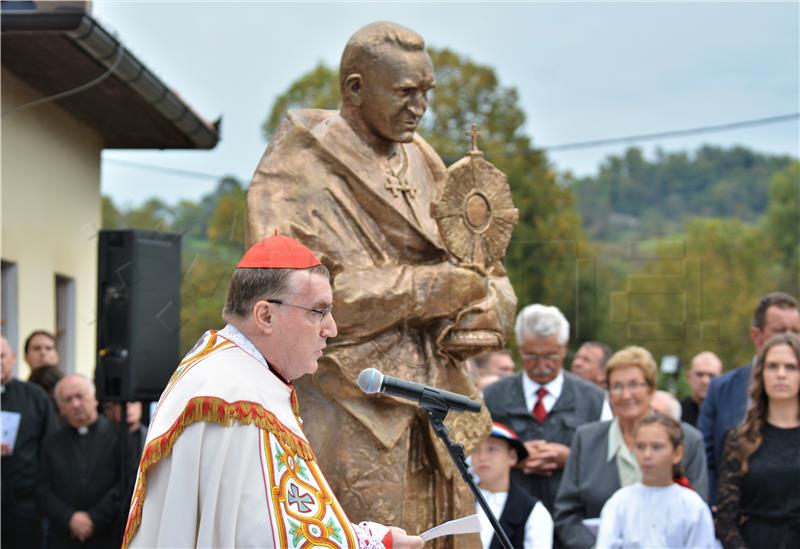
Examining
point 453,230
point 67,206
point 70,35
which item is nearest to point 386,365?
point 453,230

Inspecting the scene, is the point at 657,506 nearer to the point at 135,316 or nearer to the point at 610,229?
the point at 135,316

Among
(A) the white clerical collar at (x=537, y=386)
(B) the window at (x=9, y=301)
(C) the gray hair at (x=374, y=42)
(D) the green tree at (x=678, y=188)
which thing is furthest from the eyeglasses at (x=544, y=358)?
(D) the green tree at (x=678, y=188)

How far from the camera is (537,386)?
8.13m

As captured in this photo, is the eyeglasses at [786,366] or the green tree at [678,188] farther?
the green tree at [678,188]

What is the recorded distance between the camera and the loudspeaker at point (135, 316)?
371 inches

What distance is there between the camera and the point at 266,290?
3982 millimetres

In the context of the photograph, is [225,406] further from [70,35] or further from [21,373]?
[21,373]

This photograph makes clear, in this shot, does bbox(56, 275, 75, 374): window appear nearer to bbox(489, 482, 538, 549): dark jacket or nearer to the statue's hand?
bbox(489, 482, 538, 549): dark jacket

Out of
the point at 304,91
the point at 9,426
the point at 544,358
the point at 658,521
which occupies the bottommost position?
the point at 658,521

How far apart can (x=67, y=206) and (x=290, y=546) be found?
39.6 feet

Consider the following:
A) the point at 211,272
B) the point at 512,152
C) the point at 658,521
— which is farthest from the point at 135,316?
the point at 512,152

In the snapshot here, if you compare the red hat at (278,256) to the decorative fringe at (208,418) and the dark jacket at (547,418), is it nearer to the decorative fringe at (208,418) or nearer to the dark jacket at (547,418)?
the decorative fringe at (208,418)

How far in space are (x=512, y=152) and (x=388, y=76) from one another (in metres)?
19.7

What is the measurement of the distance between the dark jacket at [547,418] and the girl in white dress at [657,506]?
809 mm
